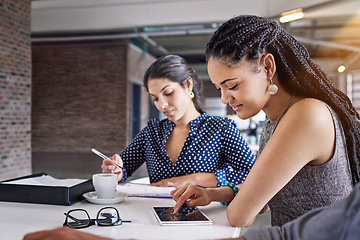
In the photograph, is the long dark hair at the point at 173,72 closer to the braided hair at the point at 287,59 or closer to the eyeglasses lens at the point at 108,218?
the braided hair at the point at 287,59

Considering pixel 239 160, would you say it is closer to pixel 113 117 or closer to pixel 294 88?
pixel 294 88

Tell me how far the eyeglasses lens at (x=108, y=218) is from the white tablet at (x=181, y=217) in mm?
134

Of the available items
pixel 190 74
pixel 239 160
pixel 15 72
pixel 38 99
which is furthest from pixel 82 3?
pixel 239 160

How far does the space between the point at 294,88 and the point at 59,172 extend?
20.1 feet

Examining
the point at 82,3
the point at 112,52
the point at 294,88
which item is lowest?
the point at 294,88

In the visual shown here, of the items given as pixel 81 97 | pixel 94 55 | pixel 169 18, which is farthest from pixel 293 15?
pixel 81 97

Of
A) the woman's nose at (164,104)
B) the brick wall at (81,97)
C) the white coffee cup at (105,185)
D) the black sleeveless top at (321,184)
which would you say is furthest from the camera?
the brick wall at (81,97)

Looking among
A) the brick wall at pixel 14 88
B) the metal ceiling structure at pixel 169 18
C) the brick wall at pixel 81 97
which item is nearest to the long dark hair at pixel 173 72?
the brick wall at pixel 14 88

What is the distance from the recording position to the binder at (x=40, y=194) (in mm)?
1297

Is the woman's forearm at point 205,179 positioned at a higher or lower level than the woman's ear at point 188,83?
lower

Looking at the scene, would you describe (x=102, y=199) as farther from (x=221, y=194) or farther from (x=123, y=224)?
(x=221, y=194)

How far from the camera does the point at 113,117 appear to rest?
417 inches

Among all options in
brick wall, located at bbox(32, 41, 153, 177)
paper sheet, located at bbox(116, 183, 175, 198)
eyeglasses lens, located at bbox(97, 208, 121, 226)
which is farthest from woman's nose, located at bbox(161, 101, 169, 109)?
brick wall, located at bbox(32, 41, 153, 177)

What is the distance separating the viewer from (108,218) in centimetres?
110
